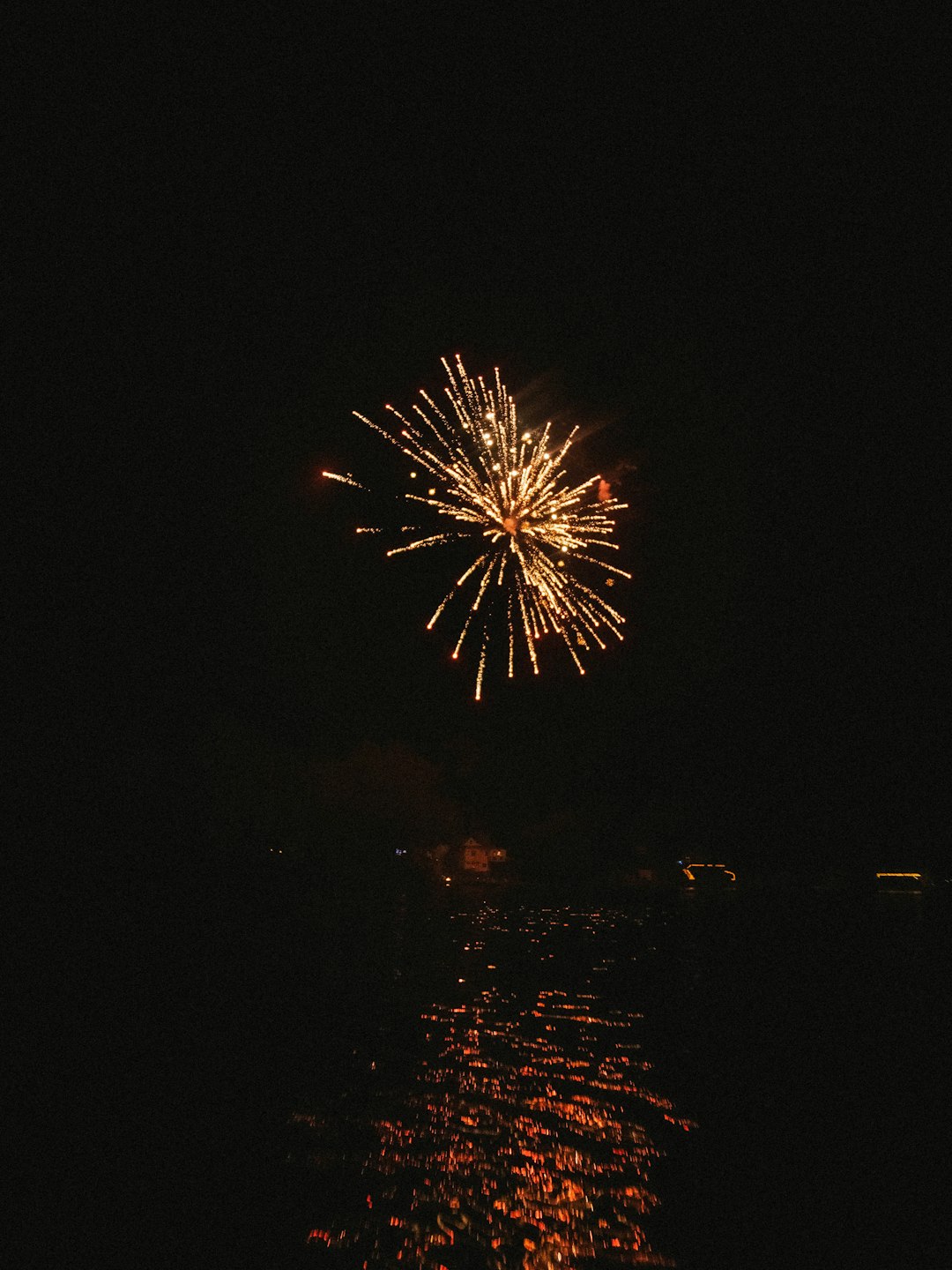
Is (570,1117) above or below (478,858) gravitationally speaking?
below

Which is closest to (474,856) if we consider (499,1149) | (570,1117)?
(570,1117)

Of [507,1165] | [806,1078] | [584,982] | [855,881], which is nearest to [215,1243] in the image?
[507,1165]

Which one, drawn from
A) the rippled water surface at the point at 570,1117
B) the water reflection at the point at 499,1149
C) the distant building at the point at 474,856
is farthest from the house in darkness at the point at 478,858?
the water reflection at the point at 499,1149

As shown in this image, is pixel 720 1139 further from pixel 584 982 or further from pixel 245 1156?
pixel 584 982

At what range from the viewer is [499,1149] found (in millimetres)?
4602

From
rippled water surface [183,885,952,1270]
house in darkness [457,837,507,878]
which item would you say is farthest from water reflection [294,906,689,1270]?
house in darkness [457,837,507,878]

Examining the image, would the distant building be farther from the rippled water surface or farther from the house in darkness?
the rippled water surface

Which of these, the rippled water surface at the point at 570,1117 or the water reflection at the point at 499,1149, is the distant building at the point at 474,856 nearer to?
the rippled water surface at the point at 570,1117

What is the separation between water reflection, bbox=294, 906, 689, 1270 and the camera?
3.44 meters

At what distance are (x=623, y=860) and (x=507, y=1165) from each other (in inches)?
1827

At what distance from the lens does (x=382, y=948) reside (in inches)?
589

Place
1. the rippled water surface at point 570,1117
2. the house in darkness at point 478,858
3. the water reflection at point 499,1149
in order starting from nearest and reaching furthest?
the water reflection at point 499,1149 → the rippled water surface at point 570,1117 → the house in darkness at point 478,858

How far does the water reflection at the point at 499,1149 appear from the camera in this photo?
3.44 metres

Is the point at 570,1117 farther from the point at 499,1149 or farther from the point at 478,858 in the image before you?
the point at 478,858
